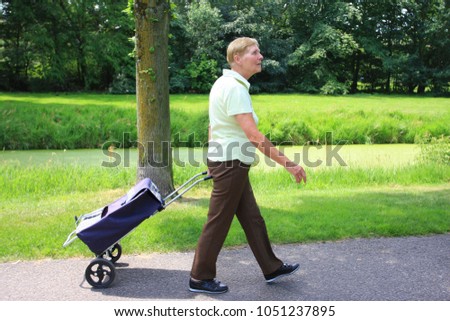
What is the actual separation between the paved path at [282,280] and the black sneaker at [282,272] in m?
0.06

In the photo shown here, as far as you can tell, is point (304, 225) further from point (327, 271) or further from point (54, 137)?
point (54, 137)

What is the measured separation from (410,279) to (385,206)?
8.29ft

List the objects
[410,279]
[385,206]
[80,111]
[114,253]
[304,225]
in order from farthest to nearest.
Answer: [80,111], [385,206], [304,225], [114,253], [410,279]

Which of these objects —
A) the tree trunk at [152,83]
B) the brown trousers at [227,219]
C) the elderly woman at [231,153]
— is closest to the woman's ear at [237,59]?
the elderly woman at [231,153]

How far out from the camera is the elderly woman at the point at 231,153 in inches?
146

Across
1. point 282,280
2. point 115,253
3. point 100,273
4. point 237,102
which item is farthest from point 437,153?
point 100,273

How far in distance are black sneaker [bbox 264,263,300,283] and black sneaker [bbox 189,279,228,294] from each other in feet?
1.29

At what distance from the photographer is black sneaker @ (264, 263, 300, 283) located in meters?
4.23

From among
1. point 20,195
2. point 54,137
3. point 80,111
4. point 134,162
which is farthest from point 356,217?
point 80,111

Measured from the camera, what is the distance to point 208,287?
4.02 meters

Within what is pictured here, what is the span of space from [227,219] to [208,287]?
1.80ft

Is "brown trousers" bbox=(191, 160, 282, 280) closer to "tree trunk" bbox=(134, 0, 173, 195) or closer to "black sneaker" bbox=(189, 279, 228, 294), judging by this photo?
"black sneaker" bbox=(189, 279, 228, 294)

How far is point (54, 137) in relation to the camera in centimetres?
1354
